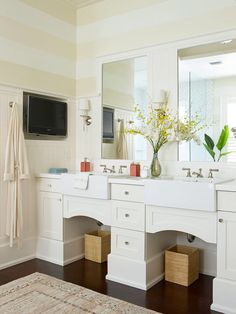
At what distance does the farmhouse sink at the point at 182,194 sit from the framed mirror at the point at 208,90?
0.63 metres

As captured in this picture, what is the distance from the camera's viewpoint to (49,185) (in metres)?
3.53

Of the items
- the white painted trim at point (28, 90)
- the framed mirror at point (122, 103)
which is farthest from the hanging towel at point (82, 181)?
the white painted trim at point (28, 90)

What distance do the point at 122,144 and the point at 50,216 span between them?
1.10 metres

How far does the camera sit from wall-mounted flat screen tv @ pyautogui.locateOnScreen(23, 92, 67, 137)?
3.49 metres

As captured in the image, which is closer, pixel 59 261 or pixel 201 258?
pixel 201 258

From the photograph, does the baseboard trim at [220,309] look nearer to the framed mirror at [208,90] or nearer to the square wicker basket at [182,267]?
the square wicker basket at [182,267]

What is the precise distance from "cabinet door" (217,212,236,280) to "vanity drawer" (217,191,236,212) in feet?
0.13

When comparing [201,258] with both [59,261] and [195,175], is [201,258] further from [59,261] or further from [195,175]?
[59,261]

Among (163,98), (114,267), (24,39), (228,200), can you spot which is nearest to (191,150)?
(163,98)

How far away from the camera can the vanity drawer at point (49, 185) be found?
3.46 meters

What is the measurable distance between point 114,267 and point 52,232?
859 millimetres

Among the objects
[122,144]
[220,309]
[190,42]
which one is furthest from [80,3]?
[220,309]

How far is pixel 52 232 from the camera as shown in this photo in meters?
3.50

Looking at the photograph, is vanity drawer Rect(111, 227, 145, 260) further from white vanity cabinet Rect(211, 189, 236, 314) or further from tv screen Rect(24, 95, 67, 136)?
tv screen Rect(24, 95, 67, 136)
